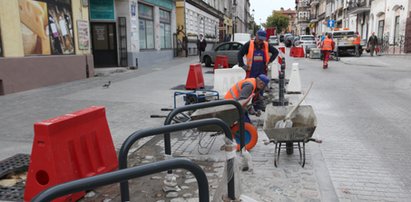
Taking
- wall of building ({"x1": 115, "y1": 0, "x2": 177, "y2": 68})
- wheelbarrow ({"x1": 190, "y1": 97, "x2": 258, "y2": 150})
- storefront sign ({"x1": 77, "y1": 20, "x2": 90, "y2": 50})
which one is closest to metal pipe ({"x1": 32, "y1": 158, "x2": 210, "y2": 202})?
wheelbarrow ({"x1": 190, "y1": 97, "x2": 258, "y2": 150})

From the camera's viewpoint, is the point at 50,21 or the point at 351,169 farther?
the point at 50,21

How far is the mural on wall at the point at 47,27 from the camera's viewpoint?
37.3ft

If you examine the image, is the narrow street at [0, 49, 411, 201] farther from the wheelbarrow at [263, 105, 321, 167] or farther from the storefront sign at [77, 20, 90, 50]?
the storefront sign at [77, 20, 90, 50]

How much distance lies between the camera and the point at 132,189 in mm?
4066

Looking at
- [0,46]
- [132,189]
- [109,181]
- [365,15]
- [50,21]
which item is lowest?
[132,189]

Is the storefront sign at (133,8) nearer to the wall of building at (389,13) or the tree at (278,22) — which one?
the wall of building at (389,13)

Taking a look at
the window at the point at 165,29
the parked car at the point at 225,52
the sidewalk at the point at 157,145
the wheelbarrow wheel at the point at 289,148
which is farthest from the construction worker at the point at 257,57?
the window at the point at 165,29

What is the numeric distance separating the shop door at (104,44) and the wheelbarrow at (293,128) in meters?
15.4

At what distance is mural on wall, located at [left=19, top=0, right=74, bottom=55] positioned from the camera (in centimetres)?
1138

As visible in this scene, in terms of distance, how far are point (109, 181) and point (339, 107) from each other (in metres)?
7.61

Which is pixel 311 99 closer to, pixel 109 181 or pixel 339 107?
pixel 339 107

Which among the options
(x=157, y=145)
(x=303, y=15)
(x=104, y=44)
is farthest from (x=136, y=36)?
(x=303, y=15)

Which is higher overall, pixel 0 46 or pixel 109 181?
pixel 0 46

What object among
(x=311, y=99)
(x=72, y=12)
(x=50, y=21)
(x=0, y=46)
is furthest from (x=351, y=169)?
(x=72, y=12)
